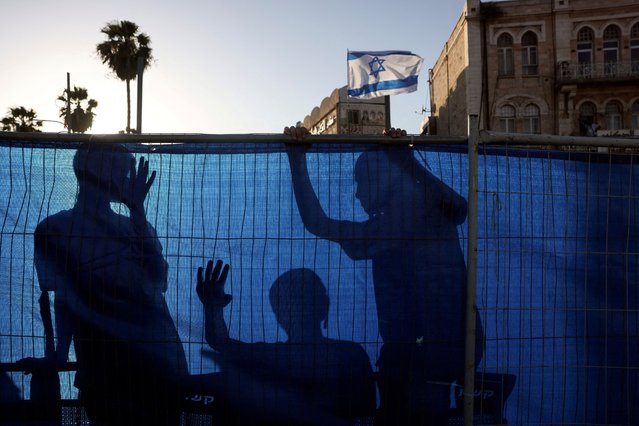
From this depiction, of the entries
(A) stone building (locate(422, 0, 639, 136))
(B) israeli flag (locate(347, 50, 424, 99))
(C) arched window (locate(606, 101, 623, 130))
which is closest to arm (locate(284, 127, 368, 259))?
(B) israeli flag (locate(347, 50, 424, 99))

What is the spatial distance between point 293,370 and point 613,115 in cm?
2414

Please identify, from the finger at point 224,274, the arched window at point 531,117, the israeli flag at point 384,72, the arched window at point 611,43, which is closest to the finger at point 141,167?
the finger at point 224,274

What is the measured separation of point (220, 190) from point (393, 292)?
123 centimetres

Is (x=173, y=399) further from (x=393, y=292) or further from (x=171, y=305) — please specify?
(x=393, y=292)

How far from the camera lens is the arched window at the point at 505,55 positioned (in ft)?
77.3

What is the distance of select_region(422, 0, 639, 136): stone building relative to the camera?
73.9 ft

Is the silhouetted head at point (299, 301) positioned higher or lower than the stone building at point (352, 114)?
lower

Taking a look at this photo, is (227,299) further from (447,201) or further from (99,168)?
(447,201)

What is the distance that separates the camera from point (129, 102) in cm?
2459

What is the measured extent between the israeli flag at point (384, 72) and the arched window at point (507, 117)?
10.8 meters

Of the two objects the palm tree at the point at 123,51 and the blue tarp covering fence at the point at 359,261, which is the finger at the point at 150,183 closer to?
the blue tarp covering fence at the point at 359,261

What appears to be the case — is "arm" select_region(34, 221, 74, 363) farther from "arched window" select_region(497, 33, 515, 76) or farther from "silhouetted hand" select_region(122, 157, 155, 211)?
"arched window" select_region(497, 33, 515, 76)

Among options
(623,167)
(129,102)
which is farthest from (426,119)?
(623,167)

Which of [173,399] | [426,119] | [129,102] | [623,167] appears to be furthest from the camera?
[426,119]
